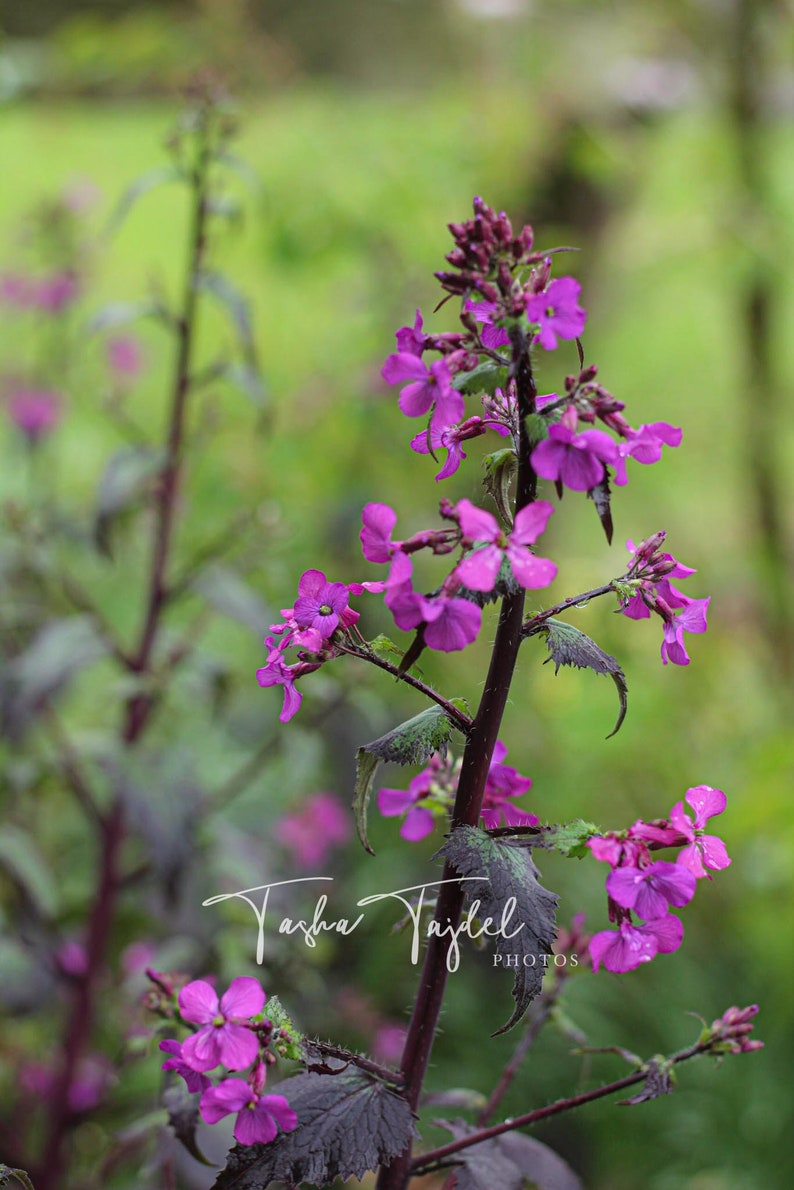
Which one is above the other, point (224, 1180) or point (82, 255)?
point (82, 255)

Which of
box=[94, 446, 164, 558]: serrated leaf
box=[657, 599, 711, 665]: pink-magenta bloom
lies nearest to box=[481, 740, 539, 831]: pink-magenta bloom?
box=[657, 599, 711, 665]: pink-magenta bloom

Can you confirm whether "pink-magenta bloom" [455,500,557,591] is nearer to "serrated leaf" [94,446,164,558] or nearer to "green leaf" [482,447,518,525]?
"green leaf" [482,447,518,525]

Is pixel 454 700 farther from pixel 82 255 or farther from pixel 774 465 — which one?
pixel 774 465

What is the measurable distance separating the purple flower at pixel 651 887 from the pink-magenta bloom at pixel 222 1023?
0.18 meters

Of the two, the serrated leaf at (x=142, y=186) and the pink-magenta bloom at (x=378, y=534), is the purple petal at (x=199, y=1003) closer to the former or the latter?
the pink-magenta bloom at (x=378, y=534)

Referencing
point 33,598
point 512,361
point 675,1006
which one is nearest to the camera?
point 512,361

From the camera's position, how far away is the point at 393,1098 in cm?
51

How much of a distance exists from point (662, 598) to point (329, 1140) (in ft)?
1.01

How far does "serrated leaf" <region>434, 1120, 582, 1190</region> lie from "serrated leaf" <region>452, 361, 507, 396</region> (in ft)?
1.31

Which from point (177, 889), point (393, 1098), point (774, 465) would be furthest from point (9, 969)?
point (774, 465)

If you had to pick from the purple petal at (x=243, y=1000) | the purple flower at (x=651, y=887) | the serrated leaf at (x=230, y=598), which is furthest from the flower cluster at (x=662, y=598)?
the serrated leaf at (x=230, y=598)

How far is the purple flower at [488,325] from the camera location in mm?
479

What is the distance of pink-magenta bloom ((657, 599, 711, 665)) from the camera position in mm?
518

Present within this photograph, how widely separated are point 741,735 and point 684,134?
1344mm
